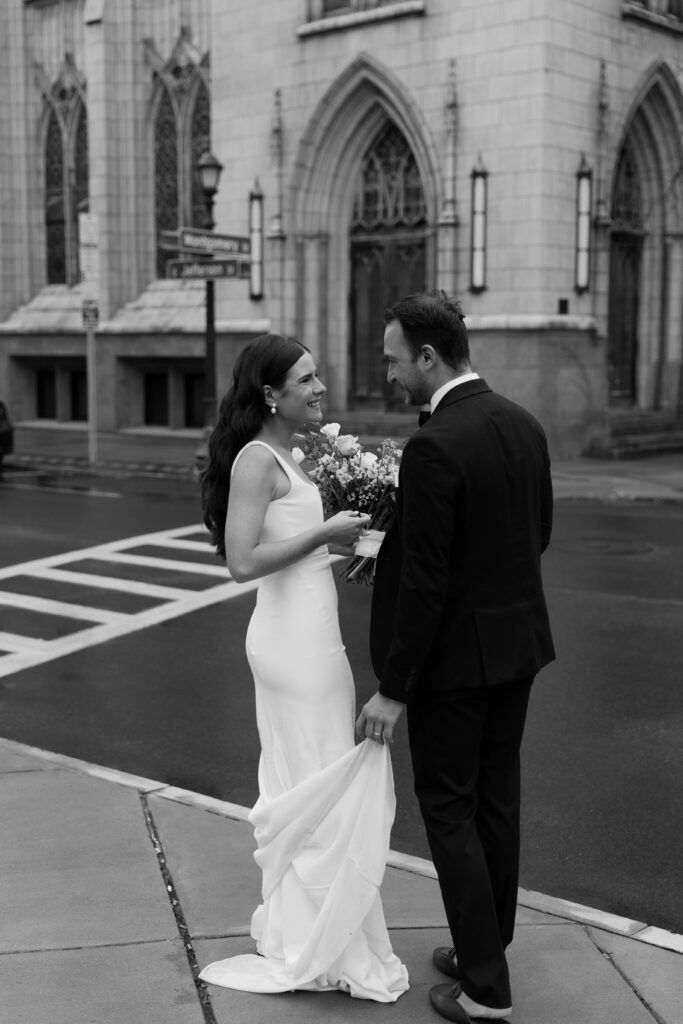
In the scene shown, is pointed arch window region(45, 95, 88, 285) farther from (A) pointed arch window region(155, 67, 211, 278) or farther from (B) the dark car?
(B) the dark car

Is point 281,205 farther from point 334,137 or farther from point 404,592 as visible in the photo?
point 404,592

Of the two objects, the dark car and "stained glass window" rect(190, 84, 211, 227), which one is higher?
"stained glass window" rect(190, 84, 211, 227)

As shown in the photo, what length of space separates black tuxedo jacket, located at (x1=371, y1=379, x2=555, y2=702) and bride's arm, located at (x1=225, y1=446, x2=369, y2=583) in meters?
0.29

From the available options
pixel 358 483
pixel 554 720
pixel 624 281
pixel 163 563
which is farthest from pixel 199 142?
pixel 358 483

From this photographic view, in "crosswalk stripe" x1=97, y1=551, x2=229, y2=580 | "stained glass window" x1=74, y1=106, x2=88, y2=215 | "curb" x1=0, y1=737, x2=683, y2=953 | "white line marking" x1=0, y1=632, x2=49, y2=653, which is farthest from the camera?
"stained glass window" x1=74, y1=106, x2=88, y2=215

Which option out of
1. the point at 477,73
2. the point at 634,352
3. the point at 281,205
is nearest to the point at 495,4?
the point at 477,73

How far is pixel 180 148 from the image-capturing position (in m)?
28.4

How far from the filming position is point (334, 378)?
25266mm

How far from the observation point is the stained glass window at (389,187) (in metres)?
24.2

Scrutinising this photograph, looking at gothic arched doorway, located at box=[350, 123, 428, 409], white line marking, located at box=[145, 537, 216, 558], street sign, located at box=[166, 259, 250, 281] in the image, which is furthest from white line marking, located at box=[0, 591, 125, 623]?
gothic arched doorway, located at box=[350, 123, 428, 409]

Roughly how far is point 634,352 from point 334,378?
6252 mm

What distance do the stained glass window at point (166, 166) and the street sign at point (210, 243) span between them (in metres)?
9.42

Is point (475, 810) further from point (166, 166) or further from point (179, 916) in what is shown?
point (166, 166)

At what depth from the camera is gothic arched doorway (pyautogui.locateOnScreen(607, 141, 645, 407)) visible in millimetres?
24547
